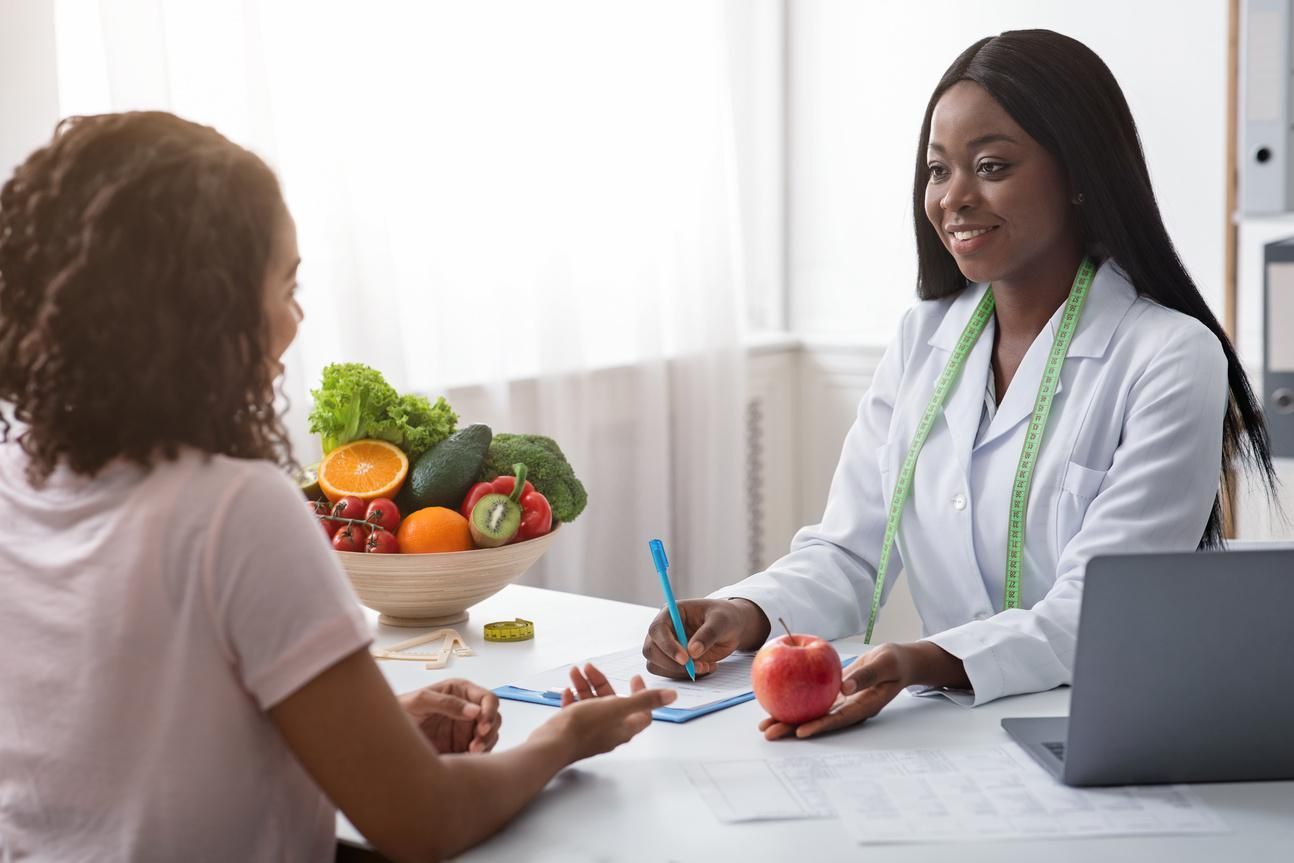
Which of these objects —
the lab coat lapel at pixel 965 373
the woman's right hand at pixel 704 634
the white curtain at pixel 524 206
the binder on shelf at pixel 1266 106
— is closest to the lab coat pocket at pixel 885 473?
the lab coat lapel at pixel 965 373

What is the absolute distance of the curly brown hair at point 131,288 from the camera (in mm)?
1000

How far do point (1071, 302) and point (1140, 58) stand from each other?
6.43ft

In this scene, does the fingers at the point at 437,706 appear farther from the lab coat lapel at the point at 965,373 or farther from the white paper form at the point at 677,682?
the lab coat lapel at the point at 965,373

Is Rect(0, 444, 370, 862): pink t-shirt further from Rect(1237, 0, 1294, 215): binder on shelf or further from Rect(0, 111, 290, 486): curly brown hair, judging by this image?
Rect(1237, 0, 1294, 215): binder on shelf

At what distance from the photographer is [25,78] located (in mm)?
2480

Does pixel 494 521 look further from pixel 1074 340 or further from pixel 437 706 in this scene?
pixel 1074 340

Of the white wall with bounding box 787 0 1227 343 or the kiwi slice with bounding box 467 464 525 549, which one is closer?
the kiwi slice with bounding box 467 464 525 549

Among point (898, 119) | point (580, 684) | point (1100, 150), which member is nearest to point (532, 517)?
point (580, 684)

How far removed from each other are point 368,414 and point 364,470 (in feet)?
0.26

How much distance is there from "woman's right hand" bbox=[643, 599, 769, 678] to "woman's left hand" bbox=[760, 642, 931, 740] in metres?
0.19

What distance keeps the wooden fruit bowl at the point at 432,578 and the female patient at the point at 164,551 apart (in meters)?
0.72

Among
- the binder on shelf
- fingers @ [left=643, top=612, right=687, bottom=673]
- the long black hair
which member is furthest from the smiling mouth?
the binder on shelf

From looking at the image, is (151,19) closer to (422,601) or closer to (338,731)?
(422,601)

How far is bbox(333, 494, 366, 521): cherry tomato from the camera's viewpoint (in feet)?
6.06
